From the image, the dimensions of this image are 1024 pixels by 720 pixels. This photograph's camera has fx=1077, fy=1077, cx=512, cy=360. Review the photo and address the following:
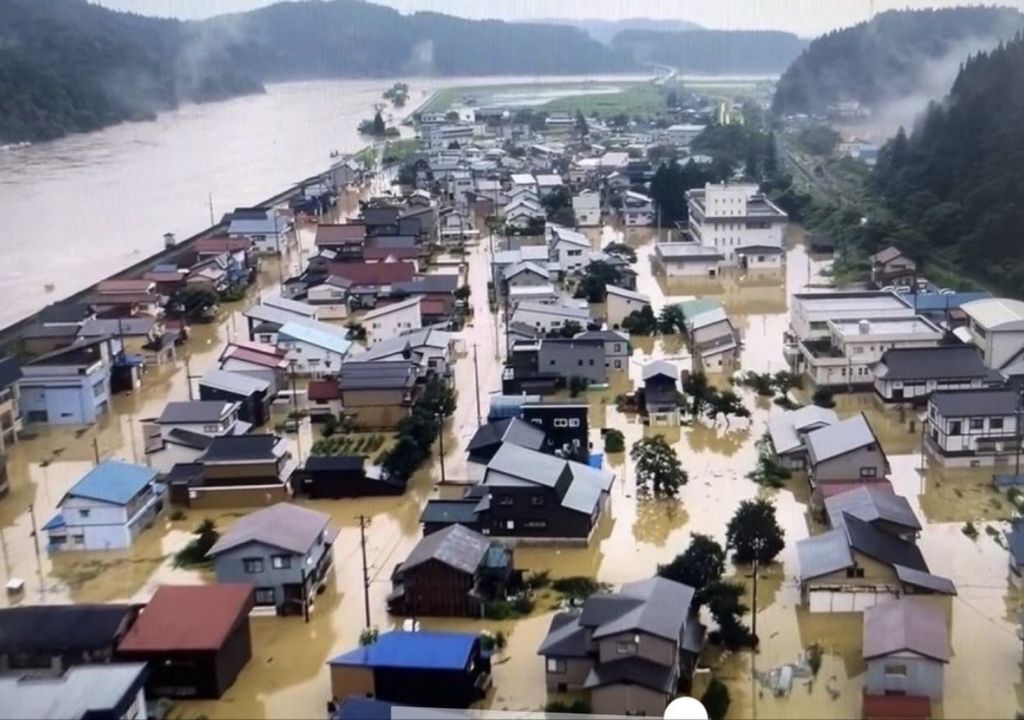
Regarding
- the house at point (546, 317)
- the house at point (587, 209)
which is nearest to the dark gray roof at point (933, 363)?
the house at point (546, 317)

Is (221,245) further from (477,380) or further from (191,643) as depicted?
(191,643)

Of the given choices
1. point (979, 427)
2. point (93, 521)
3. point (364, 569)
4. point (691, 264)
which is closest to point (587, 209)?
point (691, 264)

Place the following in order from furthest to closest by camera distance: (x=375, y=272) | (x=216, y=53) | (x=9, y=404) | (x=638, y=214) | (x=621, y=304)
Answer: (x=216, y=53) < (x=638, y=214) < (x=375, y=272) < (x=621, y=304) < (x=9, y=404)

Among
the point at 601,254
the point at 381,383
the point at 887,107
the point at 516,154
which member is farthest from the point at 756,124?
the point at 381,383

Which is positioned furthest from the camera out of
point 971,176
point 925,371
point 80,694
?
point 971,176

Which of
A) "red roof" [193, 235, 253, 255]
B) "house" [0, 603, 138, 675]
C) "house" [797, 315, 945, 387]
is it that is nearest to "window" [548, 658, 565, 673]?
"house" [0, 603, 138, 675]

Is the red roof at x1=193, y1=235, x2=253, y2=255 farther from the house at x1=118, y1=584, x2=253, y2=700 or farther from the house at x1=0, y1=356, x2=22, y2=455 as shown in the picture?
the house at x1=118, y1=584, x2=253, y2=700
